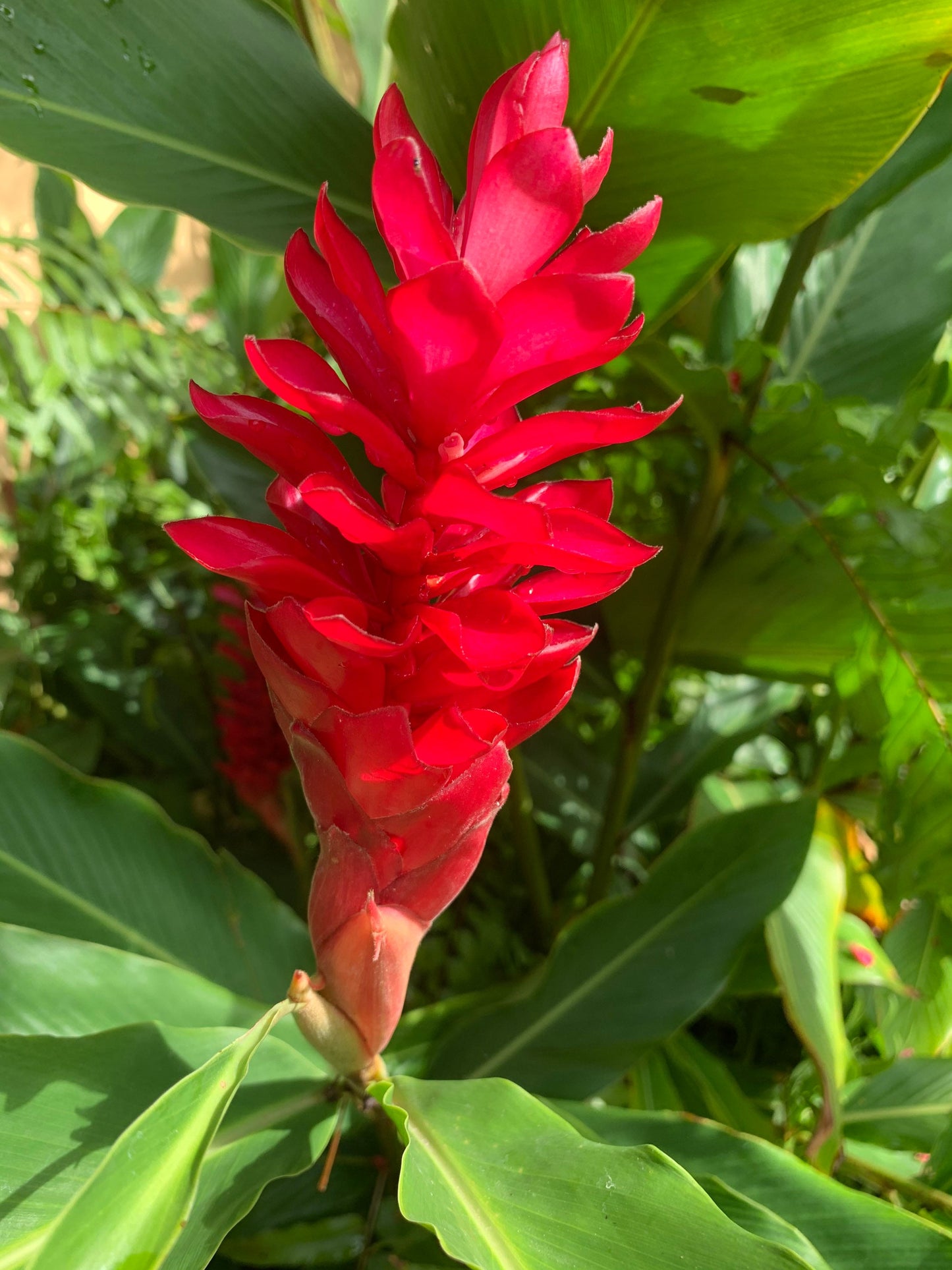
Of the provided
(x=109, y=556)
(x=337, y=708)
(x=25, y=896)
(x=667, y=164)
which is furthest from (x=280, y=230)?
(x=109, y=556)

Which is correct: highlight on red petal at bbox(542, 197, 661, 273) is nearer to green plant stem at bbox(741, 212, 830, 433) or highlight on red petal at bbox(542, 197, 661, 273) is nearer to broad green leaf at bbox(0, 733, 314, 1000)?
green plant stem at bbox(741, 212, 830, 433)

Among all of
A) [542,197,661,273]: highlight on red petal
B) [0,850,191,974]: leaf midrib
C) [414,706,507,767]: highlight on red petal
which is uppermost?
[542,197,661,273]: highlight on red petal

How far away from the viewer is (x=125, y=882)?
0.68m

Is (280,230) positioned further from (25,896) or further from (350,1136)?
(350,1136)

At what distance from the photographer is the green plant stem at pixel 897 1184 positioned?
705 mm

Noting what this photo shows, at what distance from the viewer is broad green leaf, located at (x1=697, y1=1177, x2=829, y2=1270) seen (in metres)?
0.49

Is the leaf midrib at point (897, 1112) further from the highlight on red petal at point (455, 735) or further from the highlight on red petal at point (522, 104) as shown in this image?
the highlight on red petal at point (522, 104)

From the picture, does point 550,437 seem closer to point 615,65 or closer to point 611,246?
point 611,246

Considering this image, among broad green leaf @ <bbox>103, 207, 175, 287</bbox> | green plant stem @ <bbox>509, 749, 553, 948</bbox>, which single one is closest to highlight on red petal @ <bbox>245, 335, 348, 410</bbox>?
green plant stem @ <bbox>509, 749, 553, 948</bbox>

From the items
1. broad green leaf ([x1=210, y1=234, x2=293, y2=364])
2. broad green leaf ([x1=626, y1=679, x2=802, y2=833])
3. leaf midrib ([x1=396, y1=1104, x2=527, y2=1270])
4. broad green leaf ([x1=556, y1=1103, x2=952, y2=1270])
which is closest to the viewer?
leaf midrib ([x1=396, y1=1104, x2=527, y2=1270])

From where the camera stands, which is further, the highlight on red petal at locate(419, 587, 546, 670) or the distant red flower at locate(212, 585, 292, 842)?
the distant red flower at locate(212, 585, 292, 842)

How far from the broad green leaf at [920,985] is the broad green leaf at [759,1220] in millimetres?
388

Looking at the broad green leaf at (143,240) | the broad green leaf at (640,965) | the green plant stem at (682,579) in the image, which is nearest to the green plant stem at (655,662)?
the green plant stem at (682,579)

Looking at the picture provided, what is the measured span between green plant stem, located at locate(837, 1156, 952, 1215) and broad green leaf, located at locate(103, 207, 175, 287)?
1.37 m
